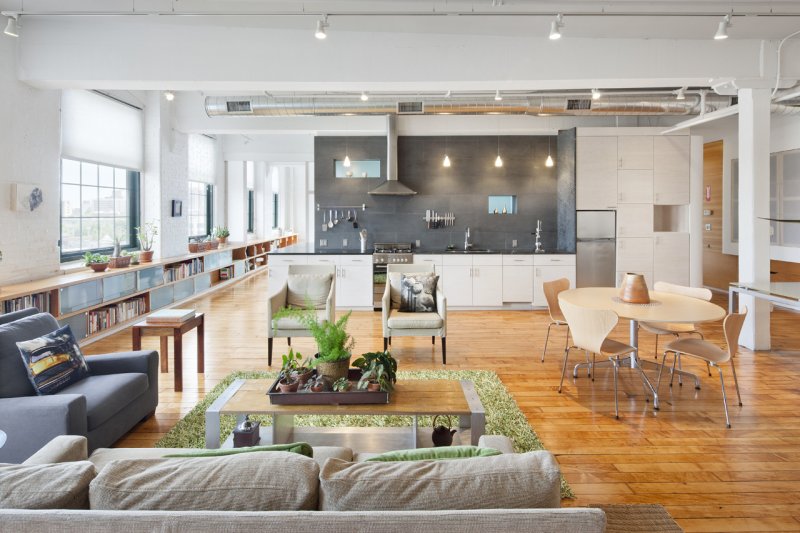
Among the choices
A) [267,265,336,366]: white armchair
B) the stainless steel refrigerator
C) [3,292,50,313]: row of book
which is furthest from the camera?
the stainless steel refrigerator

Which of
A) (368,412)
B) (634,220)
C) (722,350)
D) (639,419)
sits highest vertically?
(634,220)

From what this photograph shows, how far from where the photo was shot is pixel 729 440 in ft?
11.4

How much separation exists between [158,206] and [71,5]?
12.7ft

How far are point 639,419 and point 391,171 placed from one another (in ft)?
19.6

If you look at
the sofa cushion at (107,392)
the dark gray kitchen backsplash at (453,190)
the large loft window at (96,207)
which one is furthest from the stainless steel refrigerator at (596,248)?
the large loft window at (96,207)

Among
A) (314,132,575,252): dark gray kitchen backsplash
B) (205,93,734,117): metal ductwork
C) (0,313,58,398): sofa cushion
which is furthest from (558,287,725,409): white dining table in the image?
(314,132,575,252): dark gray kitchen backsplash

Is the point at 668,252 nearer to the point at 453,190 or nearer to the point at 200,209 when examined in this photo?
the point at 453,190

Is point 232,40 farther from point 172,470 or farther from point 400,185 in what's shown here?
point 172,470

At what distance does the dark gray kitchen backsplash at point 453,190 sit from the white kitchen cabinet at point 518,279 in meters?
0.86

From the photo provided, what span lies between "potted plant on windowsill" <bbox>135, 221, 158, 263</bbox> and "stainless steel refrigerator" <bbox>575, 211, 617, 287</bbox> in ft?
21.8

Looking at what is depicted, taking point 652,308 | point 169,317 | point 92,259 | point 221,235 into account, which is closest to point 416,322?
point 652,308

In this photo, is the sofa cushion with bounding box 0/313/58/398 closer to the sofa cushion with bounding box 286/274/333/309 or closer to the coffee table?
the coffee table

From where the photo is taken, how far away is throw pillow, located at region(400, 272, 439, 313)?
5.66 meters

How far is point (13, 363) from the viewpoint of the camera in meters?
3.02
